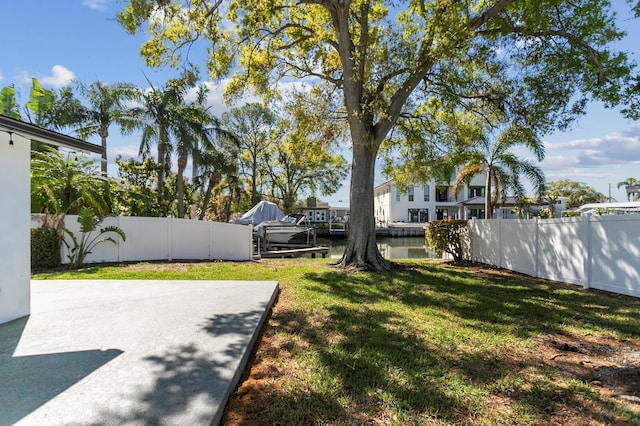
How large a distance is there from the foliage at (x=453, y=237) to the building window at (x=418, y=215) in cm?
3279

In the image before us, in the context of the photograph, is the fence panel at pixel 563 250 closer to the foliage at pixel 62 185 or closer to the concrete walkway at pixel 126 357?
the concrete walkway at pixel 126 357

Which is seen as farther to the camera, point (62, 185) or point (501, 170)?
point (501, 170)

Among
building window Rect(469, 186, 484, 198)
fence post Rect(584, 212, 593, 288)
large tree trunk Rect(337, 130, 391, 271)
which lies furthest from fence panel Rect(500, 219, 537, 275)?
building window Rect(469, 186, 484, 198)

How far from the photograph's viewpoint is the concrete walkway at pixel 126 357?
2.53m

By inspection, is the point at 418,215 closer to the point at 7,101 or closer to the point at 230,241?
the point at 230,241

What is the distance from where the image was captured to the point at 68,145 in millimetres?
4543

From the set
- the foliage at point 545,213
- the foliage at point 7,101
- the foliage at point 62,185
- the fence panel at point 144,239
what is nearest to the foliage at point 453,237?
the fence panel at point 144,239

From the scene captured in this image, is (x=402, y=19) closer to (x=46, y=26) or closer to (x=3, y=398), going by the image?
(x=46, y=26)

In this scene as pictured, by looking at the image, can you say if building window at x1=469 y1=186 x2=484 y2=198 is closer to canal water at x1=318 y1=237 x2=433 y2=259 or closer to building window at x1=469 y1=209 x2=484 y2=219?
building window at x1=469 y1=209 x2=484 y2=219

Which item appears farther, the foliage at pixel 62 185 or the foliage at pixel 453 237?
the foliage at pixel 453 237

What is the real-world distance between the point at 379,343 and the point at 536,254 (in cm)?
683

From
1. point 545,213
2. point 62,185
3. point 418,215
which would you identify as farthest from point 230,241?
point 418,215

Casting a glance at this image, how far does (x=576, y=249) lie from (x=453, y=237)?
5239 mm

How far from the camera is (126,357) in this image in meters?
3.42
